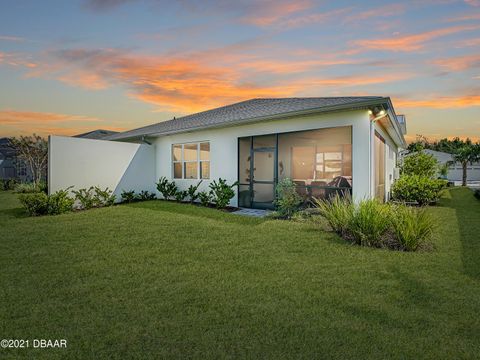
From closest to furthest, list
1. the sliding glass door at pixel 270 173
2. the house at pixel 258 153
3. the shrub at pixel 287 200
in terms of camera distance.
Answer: the house at pixel 258 153 < the shrub at pixel 287 200 < the sliding glass door at pixel 270 173

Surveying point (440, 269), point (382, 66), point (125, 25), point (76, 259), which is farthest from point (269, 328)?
point (382, 66)

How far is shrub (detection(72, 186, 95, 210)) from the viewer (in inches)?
440

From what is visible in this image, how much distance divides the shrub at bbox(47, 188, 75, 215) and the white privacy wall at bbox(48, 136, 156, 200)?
70 cm

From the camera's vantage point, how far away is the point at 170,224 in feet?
26.5

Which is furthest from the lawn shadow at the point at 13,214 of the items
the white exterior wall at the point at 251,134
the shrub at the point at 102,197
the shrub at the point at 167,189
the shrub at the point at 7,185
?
the shrub at the point at 7,185

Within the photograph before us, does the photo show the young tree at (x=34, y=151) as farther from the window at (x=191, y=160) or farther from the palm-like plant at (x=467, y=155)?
the palm-like plant at (x=467, y=155)

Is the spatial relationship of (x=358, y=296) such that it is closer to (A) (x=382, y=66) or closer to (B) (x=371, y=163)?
(B) (x=371, y=163)

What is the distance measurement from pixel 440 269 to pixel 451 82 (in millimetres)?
10197

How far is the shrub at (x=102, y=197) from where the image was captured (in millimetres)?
11711

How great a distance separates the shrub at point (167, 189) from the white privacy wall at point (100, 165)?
98cm

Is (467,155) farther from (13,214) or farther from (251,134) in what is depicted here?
(13,214)

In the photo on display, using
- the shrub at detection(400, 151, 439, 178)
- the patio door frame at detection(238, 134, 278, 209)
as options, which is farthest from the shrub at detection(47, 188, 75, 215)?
the shrub at detection(400, 151, 439, 178)

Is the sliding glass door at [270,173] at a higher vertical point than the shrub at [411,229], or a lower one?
higher

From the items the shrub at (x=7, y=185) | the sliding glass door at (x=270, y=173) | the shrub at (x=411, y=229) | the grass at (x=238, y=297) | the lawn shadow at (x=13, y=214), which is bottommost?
the grass at (x=238, y=297)
